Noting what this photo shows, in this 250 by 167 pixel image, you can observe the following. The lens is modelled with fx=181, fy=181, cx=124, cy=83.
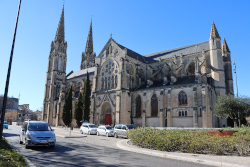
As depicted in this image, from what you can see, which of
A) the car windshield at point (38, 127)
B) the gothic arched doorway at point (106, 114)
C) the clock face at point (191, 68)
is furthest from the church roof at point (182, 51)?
the car windshield at point (38, 127)

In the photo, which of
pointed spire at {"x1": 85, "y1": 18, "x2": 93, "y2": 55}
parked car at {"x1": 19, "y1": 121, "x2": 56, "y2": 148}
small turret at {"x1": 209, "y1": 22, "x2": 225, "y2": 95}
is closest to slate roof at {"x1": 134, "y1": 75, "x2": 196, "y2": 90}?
small turret at {"x1": 209, "y1": 22, "x2": 225, "y2": 95}

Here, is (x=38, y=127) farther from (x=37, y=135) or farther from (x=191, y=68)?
(x=191, y=68)

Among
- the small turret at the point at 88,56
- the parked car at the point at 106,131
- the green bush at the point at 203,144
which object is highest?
the small turret at the point at 88,56

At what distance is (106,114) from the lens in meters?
36.0

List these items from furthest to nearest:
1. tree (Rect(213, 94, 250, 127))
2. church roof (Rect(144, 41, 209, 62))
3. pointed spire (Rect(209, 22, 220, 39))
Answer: church roof (Rect(144, 41, 209, 62)), pointed spire (Rect(209, 22, 220, 39)), tree (Rect(213, 94, 250, 127))

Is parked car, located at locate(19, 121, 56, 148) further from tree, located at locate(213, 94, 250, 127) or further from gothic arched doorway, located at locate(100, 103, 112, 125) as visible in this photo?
gothic arched doorway, located at locate(100, 103, 112, 125)

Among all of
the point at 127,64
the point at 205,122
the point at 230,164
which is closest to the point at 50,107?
the point at 127,64

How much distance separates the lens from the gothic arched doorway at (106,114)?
3547 cm

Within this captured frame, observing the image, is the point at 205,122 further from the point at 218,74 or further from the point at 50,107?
the point at 50,107

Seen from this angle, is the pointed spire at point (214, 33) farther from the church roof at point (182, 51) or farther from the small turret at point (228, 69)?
the small turret at point (228, 69)

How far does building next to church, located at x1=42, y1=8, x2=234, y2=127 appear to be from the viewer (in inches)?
1105

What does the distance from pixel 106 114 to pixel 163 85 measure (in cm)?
1258

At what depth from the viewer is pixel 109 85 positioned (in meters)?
37.1

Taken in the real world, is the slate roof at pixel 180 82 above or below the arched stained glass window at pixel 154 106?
above
